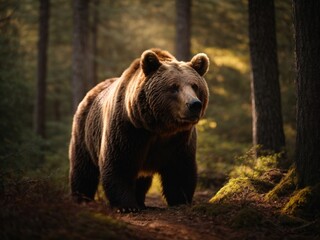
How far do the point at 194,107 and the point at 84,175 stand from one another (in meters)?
3.45

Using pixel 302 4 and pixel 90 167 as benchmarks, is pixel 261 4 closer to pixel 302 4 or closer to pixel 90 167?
pixel 302 4

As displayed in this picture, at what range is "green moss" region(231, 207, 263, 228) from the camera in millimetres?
5516

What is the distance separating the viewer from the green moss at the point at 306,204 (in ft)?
18.9

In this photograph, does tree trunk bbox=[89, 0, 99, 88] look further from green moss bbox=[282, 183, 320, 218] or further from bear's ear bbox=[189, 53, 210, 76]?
green moss bbox=[282, 183, 320, 218]

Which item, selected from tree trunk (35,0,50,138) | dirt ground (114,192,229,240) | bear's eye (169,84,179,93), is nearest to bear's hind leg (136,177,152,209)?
dirt ground (114,192,229,240)

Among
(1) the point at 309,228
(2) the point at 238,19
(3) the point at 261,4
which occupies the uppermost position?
(2) the point at 238,19

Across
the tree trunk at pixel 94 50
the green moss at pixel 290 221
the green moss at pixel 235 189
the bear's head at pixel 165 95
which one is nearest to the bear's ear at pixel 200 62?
the bear's head at pixel 165 95

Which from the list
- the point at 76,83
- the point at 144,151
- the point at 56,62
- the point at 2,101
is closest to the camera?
the point at 144,151

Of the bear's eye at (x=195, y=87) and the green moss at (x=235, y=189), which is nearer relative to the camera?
the bear's eye at (x=195, y=87)

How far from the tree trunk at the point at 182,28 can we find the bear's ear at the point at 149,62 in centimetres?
802

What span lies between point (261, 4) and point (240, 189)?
3.88 metres

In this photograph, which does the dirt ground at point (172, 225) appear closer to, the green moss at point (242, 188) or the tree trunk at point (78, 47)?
the green moss at point (242, 188)

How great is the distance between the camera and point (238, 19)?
18.7 meters

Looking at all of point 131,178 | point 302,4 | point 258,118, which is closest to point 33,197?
point 131,178
